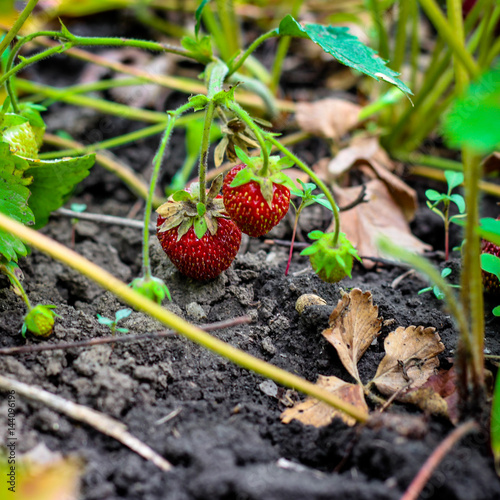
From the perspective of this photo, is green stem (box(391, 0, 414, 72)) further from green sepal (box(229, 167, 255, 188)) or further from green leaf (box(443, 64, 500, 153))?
green leaf (box(443, 64, 500, 153))

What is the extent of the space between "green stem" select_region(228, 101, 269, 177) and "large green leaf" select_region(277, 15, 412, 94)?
283mm

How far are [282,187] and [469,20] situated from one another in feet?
3.45

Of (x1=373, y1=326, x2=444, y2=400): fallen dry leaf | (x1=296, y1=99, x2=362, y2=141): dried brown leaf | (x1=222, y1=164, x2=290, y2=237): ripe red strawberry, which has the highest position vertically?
(x1=296, y1=99, x2=362, y2=141): dried brown leaf

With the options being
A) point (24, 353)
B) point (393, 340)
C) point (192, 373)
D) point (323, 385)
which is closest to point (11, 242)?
point (24, 353)

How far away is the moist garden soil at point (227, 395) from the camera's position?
2.43 ft

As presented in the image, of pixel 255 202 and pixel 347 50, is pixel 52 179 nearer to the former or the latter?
pixel 255 202

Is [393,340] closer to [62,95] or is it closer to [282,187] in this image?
[282,187]

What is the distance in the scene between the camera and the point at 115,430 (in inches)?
32.7

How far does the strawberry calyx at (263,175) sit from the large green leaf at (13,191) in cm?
48

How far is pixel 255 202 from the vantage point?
1.09 metres

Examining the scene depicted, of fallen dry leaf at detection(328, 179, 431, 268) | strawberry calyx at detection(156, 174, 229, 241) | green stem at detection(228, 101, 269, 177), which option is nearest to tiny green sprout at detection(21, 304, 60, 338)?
strawberry calyx at detection(156, 174, 229, 241)

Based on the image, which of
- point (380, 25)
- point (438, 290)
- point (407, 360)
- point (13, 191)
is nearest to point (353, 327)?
point (407, 360)

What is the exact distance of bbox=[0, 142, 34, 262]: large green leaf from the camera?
110 centimetres

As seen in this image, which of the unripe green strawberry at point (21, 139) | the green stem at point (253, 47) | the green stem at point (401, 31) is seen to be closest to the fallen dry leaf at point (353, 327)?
the green stem at point (253, 47)
